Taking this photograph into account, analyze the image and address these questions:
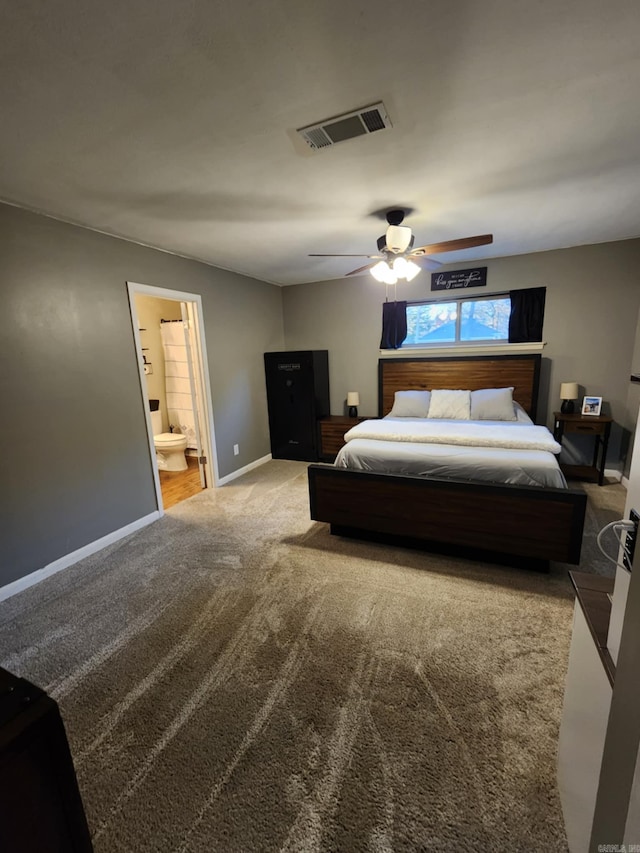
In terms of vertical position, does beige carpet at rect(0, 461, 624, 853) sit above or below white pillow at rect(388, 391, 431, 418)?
below

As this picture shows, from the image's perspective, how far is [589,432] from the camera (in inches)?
144

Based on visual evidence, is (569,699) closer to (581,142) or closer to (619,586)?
(619,586)

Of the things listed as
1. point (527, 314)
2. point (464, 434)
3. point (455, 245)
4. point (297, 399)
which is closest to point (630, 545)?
point (464, 434)

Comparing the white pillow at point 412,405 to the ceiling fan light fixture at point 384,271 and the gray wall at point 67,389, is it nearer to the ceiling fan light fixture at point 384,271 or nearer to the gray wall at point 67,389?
the ceiling fan light fixture at point 384,271

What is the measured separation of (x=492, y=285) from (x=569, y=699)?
4.03m

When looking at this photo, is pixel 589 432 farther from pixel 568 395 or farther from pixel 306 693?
pixel 306 693

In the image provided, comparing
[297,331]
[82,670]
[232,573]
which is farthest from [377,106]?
[297,331]

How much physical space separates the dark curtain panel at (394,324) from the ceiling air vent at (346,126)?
2.95m

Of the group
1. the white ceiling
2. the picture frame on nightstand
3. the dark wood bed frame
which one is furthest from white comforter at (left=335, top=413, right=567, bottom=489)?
the white ceiling

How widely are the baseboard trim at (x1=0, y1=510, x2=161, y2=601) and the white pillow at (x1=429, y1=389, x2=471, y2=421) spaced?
3.04 meters

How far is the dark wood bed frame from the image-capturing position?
2.16m

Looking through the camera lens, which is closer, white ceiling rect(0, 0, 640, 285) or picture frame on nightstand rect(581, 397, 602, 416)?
white ceiling rect(0, 0, 640, 285)

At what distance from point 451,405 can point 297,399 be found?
1.95 metres

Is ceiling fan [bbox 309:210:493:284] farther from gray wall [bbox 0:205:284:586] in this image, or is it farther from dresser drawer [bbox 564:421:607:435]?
dresser drawer [bbox 564:421:607:435]
